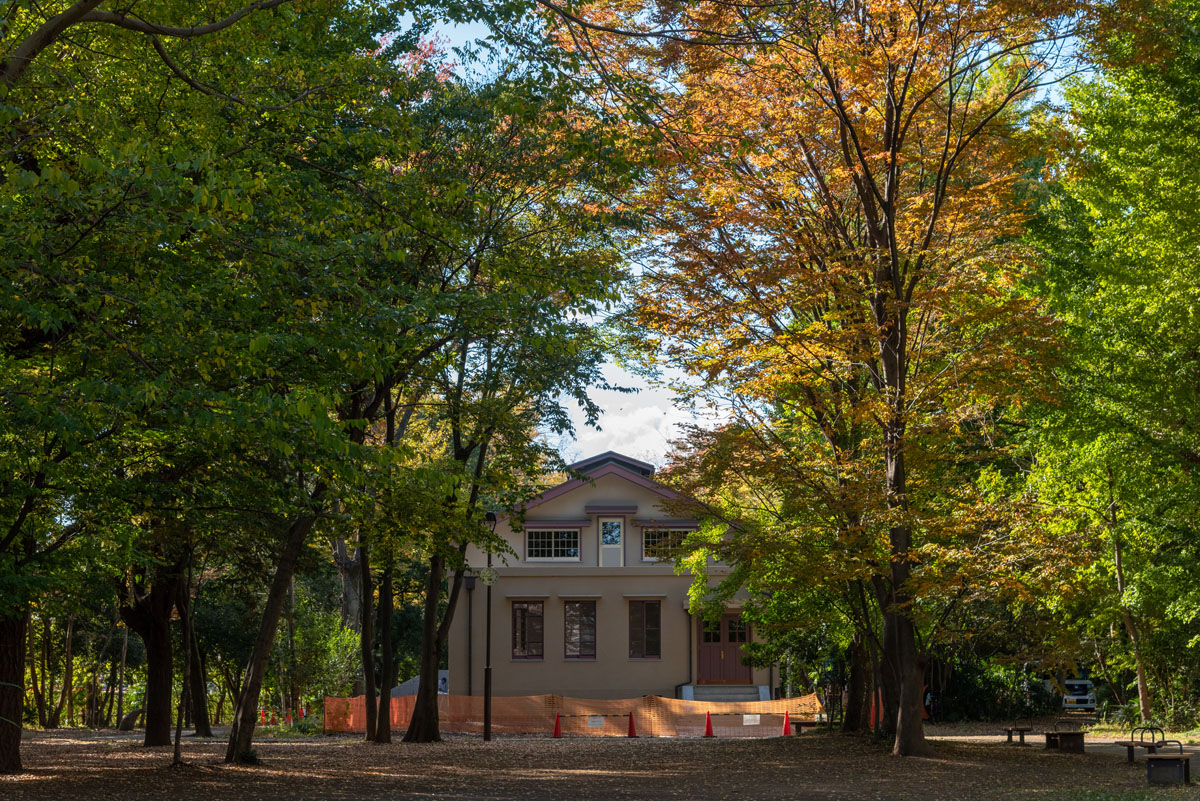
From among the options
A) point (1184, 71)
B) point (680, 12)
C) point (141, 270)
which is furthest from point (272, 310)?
point (1184, 71)

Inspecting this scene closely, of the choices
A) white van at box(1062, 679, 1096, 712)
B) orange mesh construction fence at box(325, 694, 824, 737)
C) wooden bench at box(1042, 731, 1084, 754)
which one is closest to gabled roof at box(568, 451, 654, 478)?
orange mesh construction fence at box(325, 694, 824, 737)

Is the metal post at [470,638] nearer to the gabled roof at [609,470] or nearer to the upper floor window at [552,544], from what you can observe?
the upper floor window at [552,544]

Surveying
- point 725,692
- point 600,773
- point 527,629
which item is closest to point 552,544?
point 527,629

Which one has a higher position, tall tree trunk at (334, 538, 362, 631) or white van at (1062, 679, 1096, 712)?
tall tree trunk at (334, 538, 362, 631)

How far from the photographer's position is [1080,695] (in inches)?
1347

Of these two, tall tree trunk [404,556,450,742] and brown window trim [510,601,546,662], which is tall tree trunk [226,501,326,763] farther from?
Answer: brown window trim [510,601,546,662]

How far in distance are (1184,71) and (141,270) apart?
18583 mm

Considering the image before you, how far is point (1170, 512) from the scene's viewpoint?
70.4 feet

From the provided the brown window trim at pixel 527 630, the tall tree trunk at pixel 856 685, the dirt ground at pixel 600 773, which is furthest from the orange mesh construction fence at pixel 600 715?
the dirt ground at pixel 600 773

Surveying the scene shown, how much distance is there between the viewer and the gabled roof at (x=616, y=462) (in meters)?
36.5

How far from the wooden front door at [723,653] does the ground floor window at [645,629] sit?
4.65 ft

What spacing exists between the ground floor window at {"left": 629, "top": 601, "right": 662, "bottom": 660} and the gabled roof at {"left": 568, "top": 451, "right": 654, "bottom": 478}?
4.44 metres

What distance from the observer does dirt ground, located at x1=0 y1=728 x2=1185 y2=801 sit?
44.7 ft

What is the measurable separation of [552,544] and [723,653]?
691 centimetres
